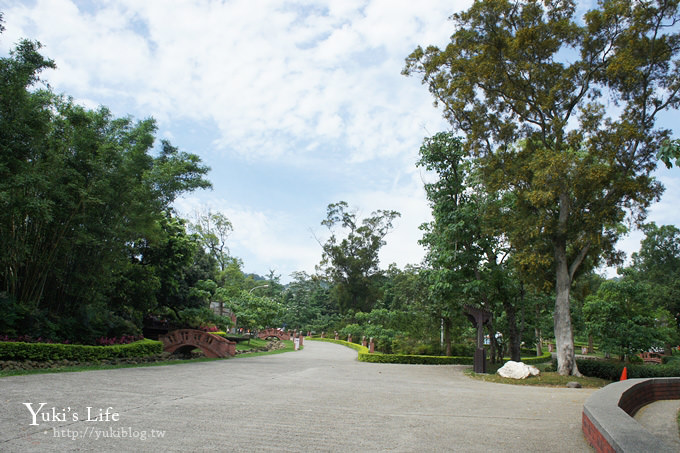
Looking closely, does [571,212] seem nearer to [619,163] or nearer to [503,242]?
[619,163]

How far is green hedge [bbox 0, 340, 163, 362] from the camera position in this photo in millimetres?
10008

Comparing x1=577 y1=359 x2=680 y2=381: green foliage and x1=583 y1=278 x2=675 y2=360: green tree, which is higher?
x1=583 y1=278 x2=675 y2=360: green tree

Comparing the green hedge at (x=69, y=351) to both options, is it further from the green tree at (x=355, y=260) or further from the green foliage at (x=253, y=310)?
the green tree at (x=355, y=260)

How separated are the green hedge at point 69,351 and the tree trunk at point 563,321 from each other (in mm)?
13788

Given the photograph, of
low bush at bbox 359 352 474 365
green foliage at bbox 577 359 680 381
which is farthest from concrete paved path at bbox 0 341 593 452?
low bush at bbox 359 352 474 365

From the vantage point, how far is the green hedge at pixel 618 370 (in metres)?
13.1

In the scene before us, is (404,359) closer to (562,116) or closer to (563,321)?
(563,321)

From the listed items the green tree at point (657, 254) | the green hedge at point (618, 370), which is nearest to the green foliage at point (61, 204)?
the green hedge at point (618, 370)

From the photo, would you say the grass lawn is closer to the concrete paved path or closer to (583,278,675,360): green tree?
the concrete paved path

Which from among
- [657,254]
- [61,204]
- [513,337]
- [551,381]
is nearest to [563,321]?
[551,381]

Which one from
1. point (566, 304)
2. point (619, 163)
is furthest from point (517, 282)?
point (619, 163)

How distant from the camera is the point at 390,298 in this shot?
1791 inches

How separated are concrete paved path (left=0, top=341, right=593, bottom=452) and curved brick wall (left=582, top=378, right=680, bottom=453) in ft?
1.12

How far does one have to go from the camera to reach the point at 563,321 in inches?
520
